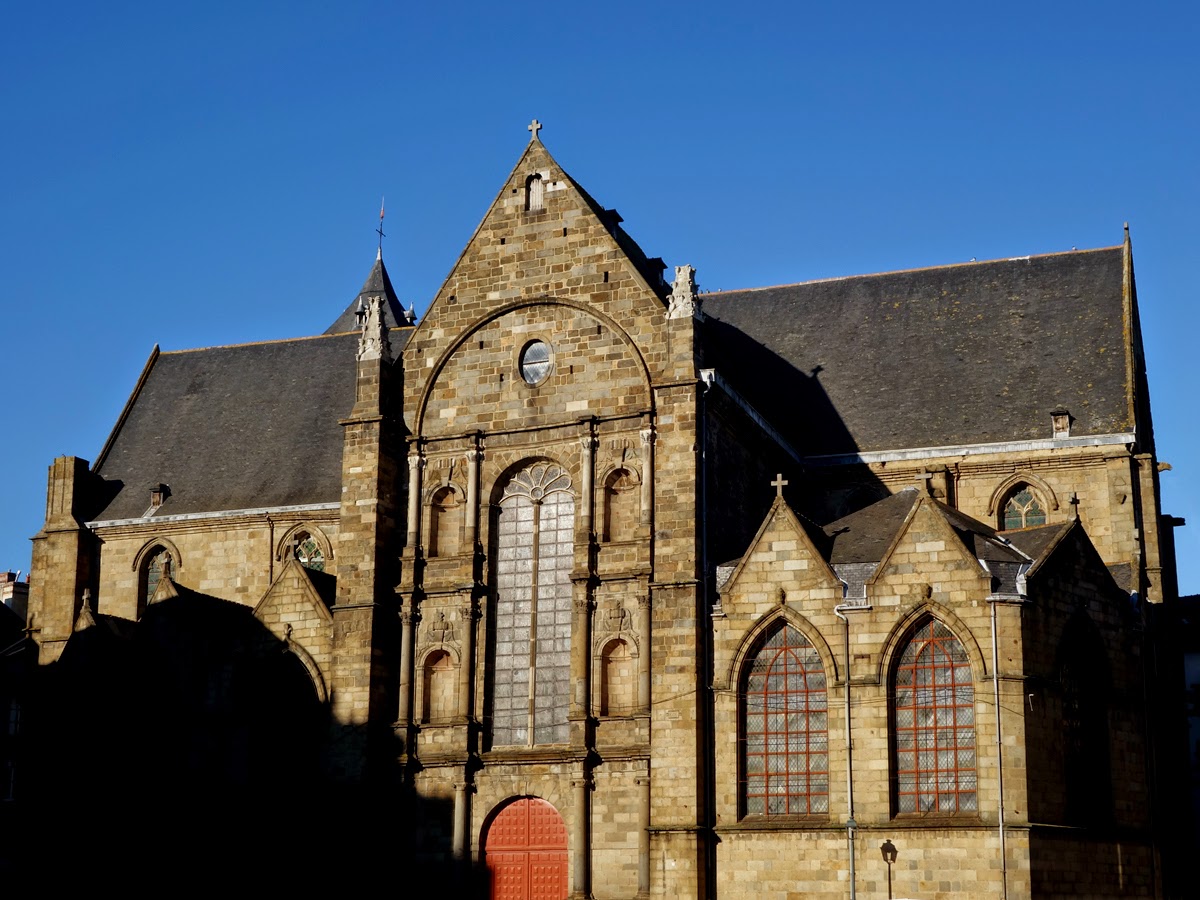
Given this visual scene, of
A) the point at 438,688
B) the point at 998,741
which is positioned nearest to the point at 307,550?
the point at 438,688

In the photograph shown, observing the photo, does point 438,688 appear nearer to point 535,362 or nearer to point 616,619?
point 616,619

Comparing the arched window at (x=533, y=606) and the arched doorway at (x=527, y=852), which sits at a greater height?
the arched window at (x=533, y=606)

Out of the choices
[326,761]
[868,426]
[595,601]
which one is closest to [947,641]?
[595,601]

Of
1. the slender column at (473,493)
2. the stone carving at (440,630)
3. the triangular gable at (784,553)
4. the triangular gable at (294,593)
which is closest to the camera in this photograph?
the triangular gable at (784,553)

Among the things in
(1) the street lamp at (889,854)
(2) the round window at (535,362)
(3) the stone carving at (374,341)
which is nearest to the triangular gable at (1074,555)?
(1) the street lamp at (889,854)

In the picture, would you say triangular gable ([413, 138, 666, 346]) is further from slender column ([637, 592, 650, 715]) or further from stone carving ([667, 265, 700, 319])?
slender column ([637, 592, 650, 715])

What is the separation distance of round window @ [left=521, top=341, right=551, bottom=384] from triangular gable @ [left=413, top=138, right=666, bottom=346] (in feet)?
4.09

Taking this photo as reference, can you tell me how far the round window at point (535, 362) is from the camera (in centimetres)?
4141

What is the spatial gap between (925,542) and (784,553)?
9.98ft

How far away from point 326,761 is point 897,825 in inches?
514

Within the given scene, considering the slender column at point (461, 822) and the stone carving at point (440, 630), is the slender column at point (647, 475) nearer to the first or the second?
the stone carving at point (440, 630)

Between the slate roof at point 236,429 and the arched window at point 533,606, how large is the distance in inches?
327

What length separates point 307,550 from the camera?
48125 mm

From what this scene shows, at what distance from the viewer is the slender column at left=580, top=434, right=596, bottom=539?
3966cm
